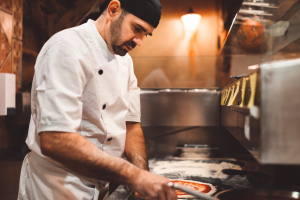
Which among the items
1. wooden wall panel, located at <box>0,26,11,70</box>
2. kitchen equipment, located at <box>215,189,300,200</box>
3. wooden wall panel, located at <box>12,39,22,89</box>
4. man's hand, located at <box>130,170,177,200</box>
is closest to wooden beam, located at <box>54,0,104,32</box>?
wooden wall panel, located at <box>12,39,22,89</box>

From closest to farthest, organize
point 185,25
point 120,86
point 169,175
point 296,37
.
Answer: point 296,37 < point 120,86 < point 169,175 < point 185,25

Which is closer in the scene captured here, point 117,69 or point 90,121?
point 90,121

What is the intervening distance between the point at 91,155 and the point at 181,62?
1922 mm

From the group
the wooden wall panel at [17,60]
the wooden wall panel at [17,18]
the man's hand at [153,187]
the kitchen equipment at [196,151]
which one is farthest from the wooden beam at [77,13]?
the man's hand at [153,187]

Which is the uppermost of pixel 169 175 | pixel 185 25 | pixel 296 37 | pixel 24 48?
pixel 185 25

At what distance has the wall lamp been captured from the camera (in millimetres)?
2549

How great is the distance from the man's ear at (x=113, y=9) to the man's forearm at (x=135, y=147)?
2.17 feet

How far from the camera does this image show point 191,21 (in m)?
2.55

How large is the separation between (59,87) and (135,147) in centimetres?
67

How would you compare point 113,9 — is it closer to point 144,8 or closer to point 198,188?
point 144,8

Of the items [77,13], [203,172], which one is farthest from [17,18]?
[203,172]

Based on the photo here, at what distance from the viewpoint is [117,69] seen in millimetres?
1229

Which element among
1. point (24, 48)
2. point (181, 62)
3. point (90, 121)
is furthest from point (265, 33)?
point (24, 48)

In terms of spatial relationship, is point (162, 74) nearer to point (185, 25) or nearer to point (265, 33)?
point (185, 25)
